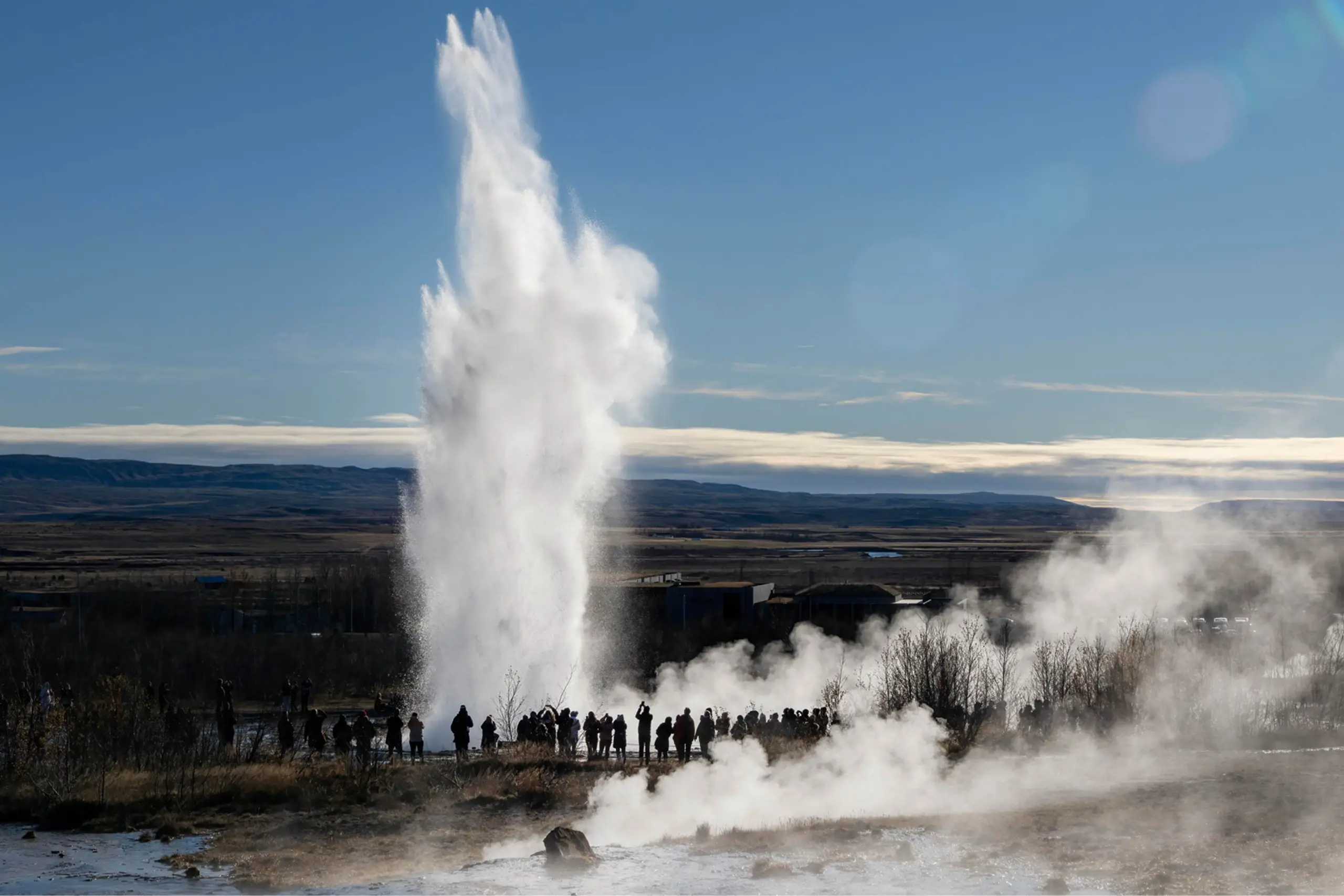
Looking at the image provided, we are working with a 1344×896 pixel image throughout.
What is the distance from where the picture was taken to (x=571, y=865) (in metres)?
20.3

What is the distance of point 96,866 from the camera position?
2092 cm

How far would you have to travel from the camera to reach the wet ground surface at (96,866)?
1944 centimetres

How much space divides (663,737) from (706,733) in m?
0.94

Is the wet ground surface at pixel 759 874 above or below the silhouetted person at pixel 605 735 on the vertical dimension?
above

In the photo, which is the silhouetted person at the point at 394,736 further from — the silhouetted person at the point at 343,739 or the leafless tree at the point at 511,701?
the leafless tree at the point at 511,701

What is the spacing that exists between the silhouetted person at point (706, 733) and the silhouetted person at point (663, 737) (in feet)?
1.88

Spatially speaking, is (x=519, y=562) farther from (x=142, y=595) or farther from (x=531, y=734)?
(x=142, y=595)

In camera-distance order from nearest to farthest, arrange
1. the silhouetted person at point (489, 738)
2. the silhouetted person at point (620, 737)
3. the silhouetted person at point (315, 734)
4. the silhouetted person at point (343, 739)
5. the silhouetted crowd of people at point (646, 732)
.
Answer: the silhouetted person at point (343, 739) → the silhouetted person at point (315, 734) → the silhouetted person at point (489, 738) → the silhouetted crowd of people at point (646, 732) → the silhouetted person at point (620, 737)

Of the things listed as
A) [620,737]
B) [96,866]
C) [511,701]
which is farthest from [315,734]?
[96,866]

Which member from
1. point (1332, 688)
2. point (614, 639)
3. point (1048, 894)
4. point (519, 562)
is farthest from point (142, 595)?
point (1048, 894)

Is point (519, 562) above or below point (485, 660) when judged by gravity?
above

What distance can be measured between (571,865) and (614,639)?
42.0m

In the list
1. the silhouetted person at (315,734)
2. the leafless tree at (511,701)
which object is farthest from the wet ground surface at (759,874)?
the leafless tree at (511,701)

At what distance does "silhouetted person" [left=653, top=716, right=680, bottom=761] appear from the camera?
3083 cm
